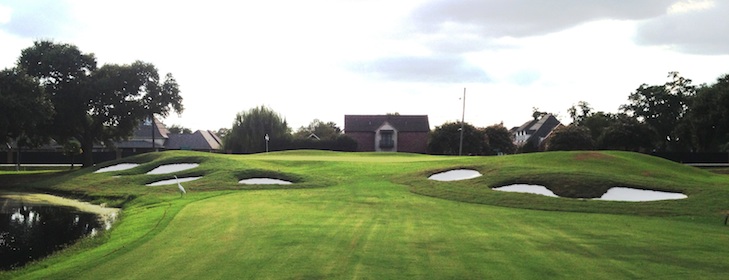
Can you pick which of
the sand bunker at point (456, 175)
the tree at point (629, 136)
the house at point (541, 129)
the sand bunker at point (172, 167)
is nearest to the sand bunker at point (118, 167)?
the sand bunker at point (172, 167)

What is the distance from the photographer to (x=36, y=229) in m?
18.3

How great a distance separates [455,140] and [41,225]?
6679cm

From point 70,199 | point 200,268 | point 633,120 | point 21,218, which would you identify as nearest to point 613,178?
point 200,268

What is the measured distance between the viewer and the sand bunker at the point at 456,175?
2921cm

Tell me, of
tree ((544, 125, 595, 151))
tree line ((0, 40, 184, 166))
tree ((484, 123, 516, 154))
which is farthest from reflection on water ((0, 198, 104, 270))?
tree ((484, 123, 516, 154))

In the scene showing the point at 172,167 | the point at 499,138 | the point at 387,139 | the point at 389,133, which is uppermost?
the point at 389,133

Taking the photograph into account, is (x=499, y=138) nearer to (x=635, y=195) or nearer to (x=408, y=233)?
(x=635, y=195)

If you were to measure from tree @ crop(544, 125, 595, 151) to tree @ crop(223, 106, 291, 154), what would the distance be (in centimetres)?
3762

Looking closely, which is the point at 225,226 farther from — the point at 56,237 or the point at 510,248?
the point at 510,248

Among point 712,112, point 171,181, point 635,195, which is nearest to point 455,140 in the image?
point 712,112

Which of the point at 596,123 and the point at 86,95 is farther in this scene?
the point at 596,123

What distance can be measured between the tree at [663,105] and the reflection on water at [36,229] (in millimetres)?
84107

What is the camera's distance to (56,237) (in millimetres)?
16609

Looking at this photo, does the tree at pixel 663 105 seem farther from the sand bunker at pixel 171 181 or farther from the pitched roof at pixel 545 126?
the sand bunker at pixel 171 181
